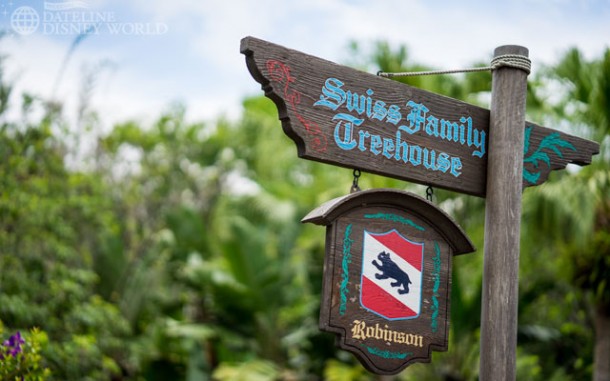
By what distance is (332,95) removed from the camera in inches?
129

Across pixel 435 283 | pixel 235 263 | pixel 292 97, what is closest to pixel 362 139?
pixel 292 97

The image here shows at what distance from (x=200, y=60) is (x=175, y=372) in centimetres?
941

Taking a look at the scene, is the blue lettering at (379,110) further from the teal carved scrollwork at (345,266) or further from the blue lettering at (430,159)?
the teal carved scrollwork at (345,266)

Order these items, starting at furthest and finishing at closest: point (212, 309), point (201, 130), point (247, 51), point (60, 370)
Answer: point (201, 130), point (212, 309), point (60, 370), point (247, 51)

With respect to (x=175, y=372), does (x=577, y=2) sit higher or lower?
higher

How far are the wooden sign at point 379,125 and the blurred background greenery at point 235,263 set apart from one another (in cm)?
300

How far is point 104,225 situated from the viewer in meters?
10.5

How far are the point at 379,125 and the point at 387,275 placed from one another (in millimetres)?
729

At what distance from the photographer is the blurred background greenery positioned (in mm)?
7922

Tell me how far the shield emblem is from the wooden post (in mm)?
498

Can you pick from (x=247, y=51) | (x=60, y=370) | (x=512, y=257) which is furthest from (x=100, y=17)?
(x=512, y=257)

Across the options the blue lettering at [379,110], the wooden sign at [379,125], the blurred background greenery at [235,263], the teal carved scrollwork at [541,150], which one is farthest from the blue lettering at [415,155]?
the blurred background greenery at [235,263]

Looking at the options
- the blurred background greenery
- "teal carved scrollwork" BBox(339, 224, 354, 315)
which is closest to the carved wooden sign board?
"teal carved scrollwork" BBox(339, 224, 354, 315)

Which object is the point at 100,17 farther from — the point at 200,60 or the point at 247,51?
the point at 200,60
